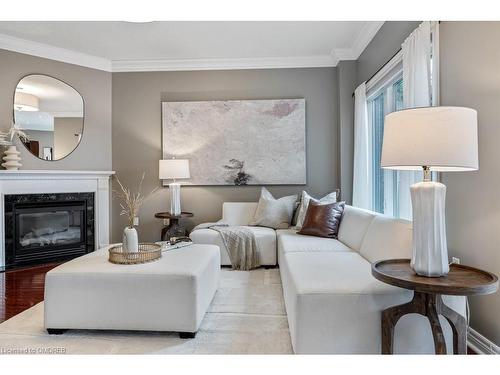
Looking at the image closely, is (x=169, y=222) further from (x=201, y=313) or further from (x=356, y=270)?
(x=356, y=270)

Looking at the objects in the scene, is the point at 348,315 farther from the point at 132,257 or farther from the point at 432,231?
Answer: the point at 132,257

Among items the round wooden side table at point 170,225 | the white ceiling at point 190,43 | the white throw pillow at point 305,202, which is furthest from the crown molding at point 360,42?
the round wooden side table at point 170,225

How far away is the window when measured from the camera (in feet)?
11.2

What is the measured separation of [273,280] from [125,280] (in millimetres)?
1665

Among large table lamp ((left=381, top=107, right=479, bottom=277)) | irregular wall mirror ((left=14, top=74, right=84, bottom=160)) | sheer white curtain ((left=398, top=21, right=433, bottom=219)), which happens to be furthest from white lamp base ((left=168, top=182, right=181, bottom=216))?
large table lamp ((left=381, top=107, right=479, bottom=277))

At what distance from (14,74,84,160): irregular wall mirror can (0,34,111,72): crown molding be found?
0.29m

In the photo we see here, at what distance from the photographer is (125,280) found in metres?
2.22

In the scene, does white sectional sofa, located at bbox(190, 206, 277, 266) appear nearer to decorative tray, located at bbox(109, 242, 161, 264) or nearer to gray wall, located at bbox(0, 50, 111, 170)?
decorative tray, located at bbox(109, 242, 161, 264)

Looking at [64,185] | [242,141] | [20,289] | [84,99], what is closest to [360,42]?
[242,141]

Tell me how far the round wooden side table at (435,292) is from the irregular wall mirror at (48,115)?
4.36 m

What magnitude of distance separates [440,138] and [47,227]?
470 centimetres

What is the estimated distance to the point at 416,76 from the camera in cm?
251

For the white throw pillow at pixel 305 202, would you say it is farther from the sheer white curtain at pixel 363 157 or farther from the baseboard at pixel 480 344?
the baseboard at pixel 480 344
